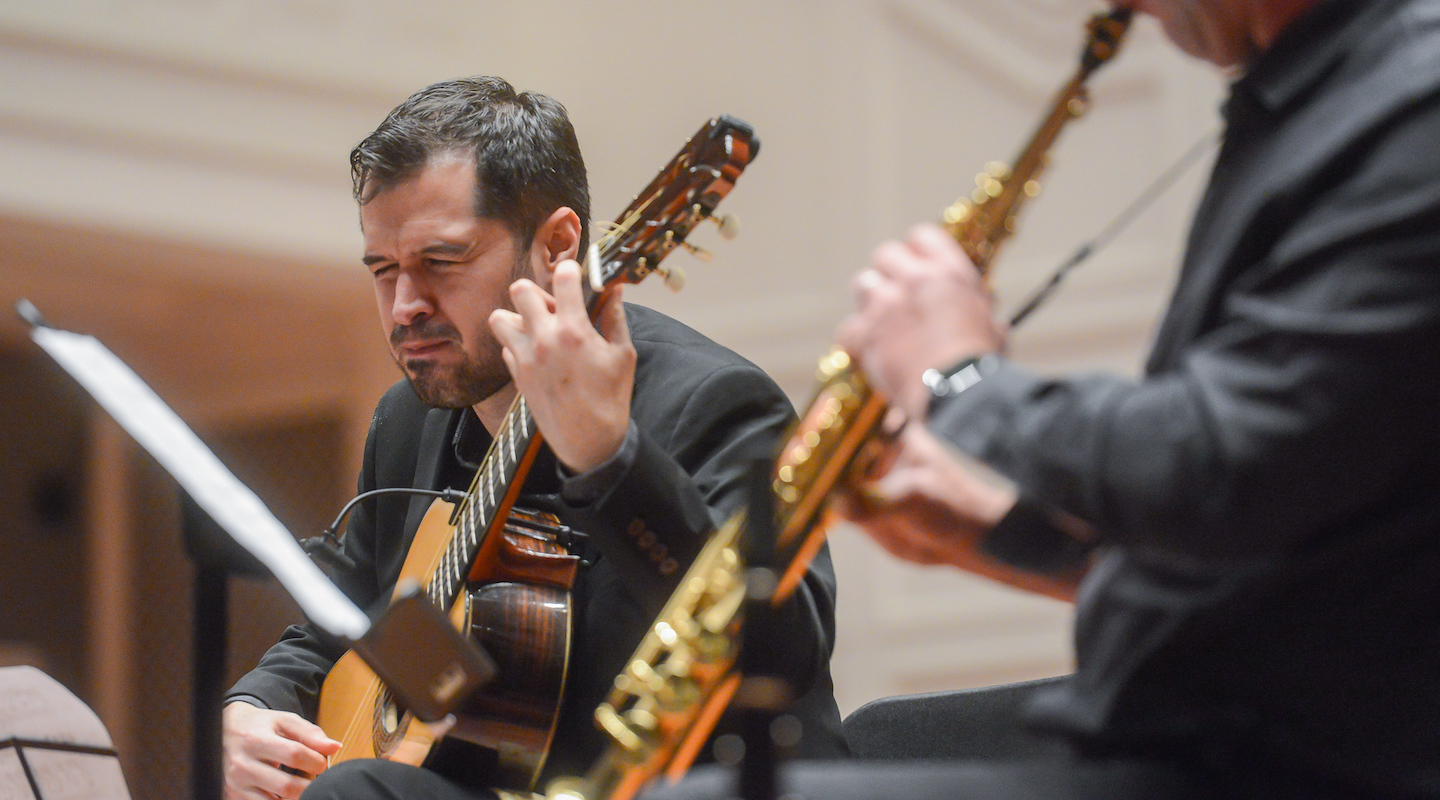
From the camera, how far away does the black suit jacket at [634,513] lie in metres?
1.50

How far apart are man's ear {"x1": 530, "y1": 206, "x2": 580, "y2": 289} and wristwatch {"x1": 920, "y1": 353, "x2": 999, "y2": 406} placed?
3.50ft

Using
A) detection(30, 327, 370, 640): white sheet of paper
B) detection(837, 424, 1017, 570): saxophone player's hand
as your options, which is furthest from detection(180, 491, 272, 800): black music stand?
detection(837, 424, 1017, 570): saxophone player's hand

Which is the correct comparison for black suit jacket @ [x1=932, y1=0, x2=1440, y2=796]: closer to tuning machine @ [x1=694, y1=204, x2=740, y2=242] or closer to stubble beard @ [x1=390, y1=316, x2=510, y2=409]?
tuning machine @ [x1=694, y1=204, x2=740, y2=242]

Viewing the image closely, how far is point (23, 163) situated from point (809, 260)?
2150mm

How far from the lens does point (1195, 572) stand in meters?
0.93

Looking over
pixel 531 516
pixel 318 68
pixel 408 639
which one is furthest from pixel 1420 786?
pixel 318 68

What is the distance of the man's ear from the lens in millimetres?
1971

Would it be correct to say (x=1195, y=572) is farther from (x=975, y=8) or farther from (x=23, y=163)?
(x=23, y=163)

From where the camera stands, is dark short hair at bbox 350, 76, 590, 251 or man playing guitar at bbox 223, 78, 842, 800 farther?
dark short hair at bbox 350, 76, 590, 251

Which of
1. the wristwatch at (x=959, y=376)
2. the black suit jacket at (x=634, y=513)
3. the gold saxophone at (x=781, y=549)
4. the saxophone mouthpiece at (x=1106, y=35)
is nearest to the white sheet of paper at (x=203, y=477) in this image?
the gold saxophone at (x=781, y=549)

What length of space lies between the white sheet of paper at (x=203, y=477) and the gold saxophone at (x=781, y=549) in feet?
0.70

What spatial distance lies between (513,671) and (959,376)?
0.80 meters

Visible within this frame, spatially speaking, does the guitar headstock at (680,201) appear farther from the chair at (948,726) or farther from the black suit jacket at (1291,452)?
the black suit jacket at (1291,452)

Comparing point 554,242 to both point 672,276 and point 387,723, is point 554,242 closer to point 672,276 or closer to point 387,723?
point 672,276
